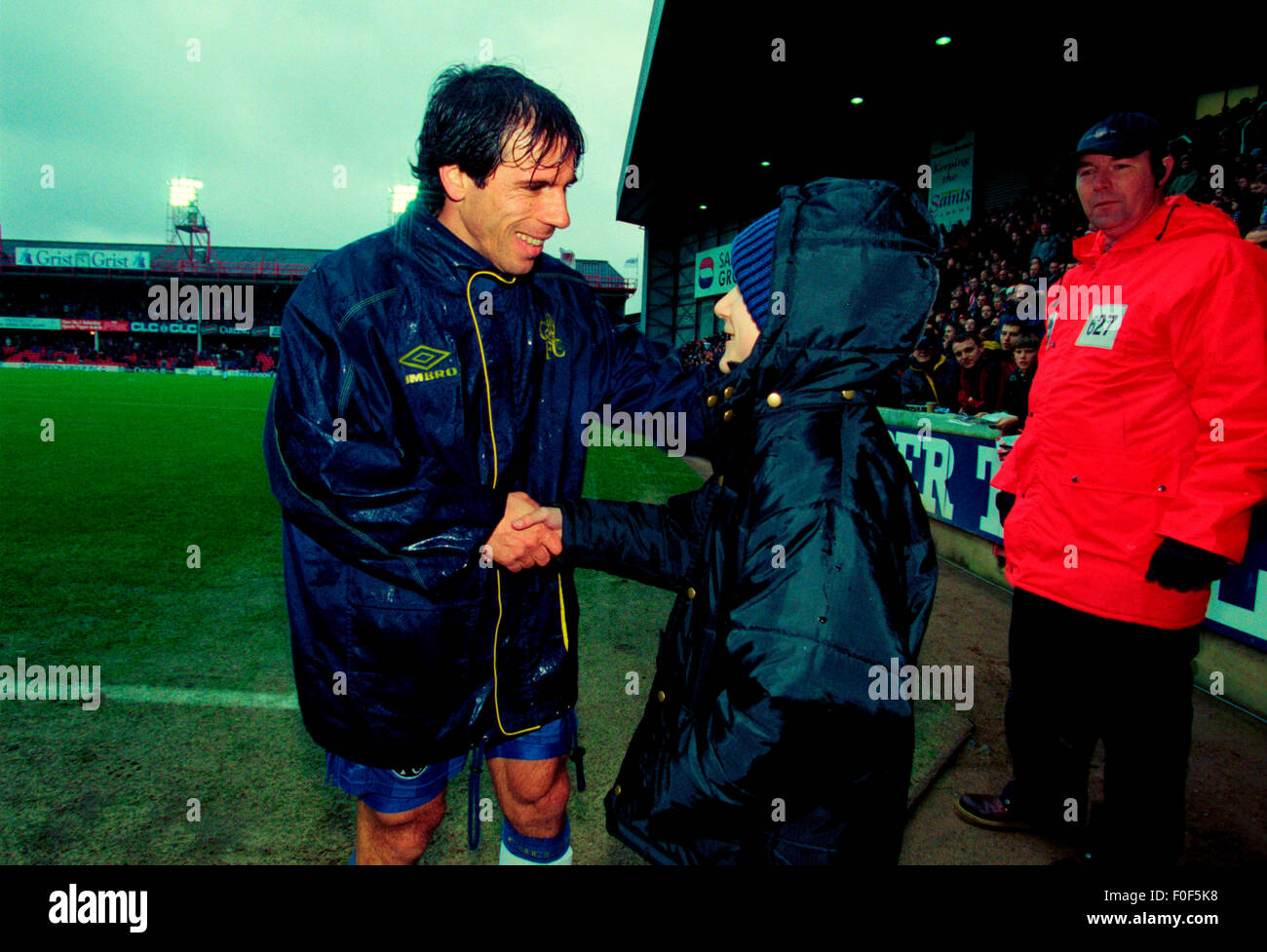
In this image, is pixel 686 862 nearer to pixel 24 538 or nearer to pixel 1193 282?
pixel 1193 282

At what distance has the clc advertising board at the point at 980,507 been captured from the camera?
124 inches

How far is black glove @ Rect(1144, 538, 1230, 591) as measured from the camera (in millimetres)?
1867

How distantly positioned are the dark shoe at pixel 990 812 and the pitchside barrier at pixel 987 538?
1.63 m

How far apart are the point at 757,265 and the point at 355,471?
87cm

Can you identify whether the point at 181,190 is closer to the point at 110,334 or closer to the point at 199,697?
the point at 110,334

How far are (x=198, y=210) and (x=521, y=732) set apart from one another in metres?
77.0

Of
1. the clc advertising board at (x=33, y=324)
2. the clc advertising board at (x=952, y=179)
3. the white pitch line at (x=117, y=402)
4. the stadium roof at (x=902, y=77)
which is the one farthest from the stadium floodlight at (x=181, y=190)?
the clc advertising board at (x=952, y=179)

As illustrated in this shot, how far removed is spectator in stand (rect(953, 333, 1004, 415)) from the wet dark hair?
5.81 m

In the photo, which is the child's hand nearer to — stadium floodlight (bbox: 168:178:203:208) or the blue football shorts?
the blue football shorts

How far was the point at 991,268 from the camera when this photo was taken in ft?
42.8

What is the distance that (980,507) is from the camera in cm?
555

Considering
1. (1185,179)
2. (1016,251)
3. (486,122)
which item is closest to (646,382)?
(486,122)

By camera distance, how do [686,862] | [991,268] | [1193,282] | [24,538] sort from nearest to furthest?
[686,862] → [1193,282] → [24,538] → [991,268]
